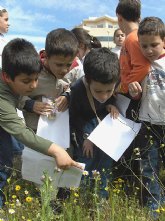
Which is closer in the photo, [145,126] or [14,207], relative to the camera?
[14,207]

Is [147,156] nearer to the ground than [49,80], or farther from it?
nearer to the ground

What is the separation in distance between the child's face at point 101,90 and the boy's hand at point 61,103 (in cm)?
21

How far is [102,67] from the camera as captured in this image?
2705mm

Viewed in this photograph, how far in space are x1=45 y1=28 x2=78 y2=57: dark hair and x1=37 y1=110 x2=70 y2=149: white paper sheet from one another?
44 cm

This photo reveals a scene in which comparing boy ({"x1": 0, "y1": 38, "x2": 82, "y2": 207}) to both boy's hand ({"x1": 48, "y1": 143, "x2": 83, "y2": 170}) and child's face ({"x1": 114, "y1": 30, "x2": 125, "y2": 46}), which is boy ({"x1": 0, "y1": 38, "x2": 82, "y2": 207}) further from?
child's face ({"x1": 114, "y1": 30, "x2": 125, "y2": 46})

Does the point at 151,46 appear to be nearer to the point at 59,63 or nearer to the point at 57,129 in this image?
the point at 59,63

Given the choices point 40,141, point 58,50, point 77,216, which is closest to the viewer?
point 77,216

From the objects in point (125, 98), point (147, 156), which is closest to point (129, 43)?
point (125, 98)

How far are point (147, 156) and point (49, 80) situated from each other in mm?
909

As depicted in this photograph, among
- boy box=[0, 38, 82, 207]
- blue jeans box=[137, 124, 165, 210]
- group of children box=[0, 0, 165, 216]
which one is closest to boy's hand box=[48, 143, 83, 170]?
boy box=[0, 38, 82, 207]

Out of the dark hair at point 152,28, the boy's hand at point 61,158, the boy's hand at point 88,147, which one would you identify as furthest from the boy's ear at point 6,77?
the dark hair at point 152,28

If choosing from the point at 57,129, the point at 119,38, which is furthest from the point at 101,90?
the point at 119,38

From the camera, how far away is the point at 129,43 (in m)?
2.92

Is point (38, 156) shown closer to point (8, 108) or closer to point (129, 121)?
point (8, 108)
